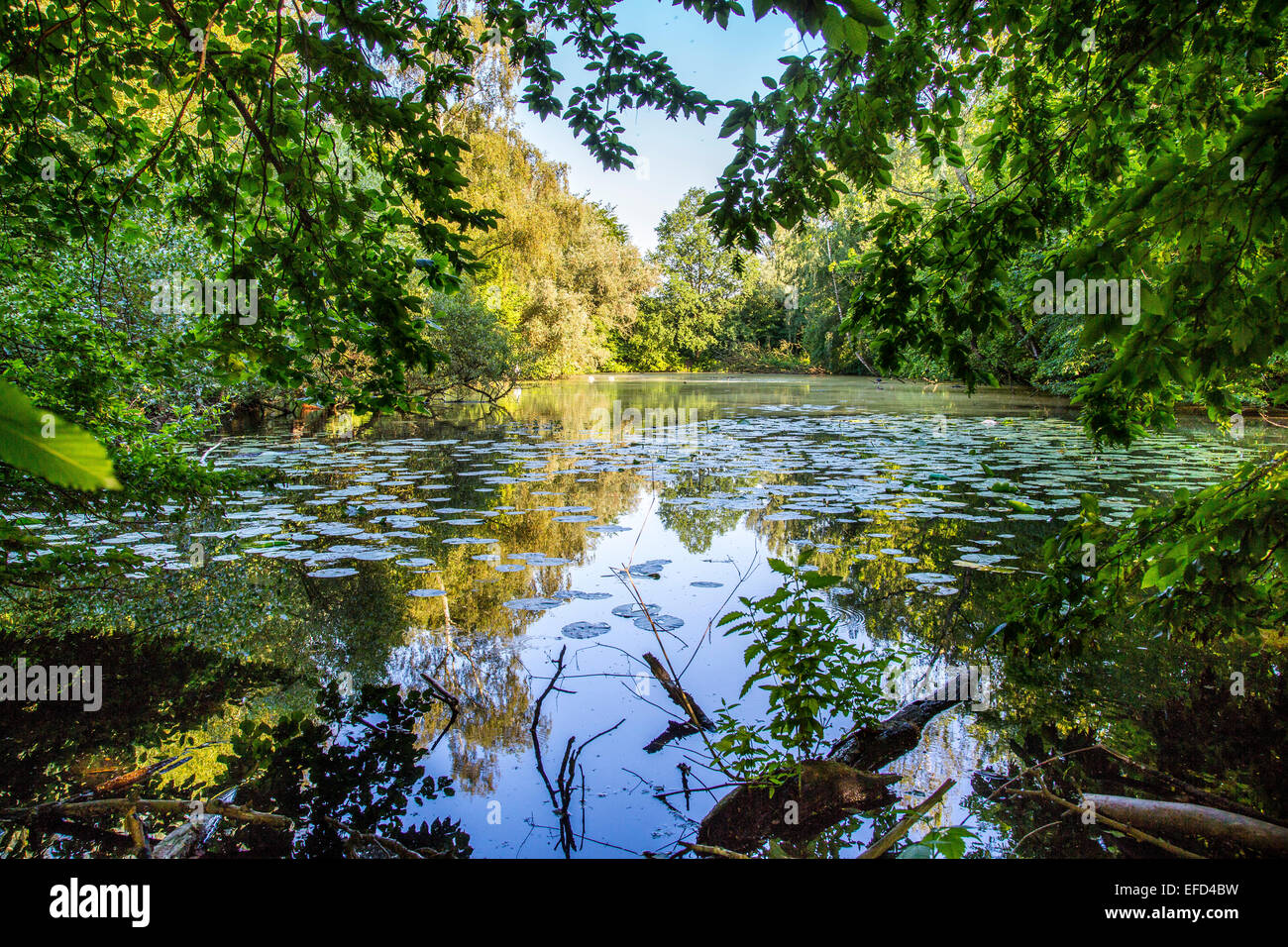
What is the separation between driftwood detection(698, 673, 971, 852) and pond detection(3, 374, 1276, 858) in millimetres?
86

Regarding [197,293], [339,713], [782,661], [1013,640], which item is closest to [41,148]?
[197,293]

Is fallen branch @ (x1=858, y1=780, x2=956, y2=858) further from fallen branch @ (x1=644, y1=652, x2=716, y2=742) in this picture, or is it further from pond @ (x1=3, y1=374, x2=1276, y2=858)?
fallen branch @ (x1=644, y1=652, x2=716, y2=742)

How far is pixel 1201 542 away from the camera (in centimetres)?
182

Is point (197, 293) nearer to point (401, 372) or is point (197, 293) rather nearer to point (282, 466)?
point (401, 372)

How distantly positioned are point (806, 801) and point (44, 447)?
7.42 ft

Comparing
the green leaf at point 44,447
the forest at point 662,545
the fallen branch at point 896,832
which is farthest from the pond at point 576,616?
the green leaf at point 44,447

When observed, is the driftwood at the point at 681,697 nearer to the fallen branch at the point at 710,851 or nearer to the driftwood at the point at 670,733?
the driftwood at the point at 670,733

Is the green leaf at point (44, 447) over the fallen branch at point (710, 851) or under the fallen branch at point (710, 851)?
over

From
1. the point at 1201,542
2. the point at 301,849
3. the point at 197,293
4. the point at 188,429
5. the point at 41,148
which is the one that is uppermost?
the point at 41,148

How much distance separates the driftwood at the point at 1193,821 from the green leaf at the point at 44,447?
2604mm

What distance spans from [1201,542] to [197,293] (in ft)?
15.0

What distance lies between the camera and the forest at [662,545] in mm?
1974
